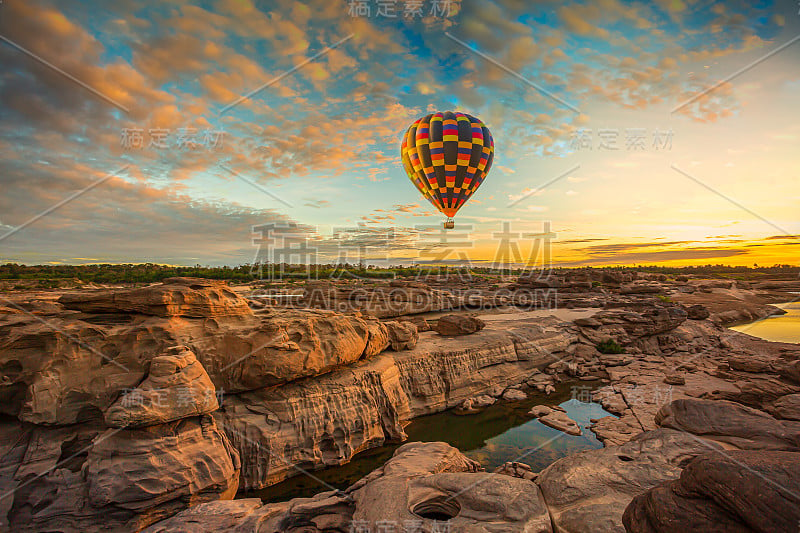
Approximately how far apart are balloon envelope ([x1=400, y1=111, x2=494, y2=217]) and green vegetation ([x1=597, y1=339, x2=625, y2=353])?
1750 cm

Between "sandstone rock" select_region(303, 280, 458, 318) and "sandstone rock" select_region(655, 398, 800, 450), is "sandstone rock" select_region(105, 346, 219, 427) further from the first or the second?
"sandstone rock" select_region(655, 398, 800, 450)

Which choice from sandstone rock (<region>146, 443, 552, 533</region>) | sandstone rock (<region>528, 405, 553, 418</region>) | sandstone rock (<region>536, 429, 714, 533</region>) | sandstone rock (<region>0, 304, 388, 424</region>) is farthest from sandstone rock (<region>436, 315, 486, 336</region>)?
sandstone rock (<region>146, 443, 552, 533</region>)

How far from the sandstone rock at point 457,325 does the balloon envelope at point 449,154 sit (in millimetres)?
8710

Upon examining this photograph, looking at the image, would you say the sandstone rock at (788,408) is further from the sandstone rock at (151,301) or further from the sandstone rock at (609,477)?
the sandstone rock at (151,301)

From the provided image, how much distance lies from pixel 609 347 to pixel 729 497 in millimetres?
27594

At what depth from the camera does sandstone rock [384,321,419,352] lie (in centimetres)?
1930

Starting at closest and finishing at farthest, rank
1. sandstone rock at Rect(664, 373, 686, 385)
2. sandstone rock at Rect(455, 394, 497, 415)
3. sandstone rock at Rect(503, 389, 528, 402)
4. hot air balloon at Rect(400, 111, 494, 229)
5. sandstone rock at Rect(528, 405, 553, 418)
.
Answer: sandstone rock at Rect(528, 405, 553, 418), sandstone rock at Rect(455, 394, 497, 415), sandstone rock at Rect(664, 373, 686, 385), sandstone rock at Rect(503, 389, 528, 402), hot air balloon at Rect(400, 111, 494, 229)

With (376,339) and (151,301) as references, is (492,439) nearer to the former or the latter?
(376,339)

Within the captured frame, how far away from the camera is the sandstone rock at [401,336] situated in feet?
63.3

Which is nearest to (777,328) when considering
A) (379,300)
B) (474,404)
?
(474,404)

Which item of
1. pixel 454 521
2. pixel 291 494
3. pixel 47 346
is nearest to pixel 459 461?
pixel 454 521

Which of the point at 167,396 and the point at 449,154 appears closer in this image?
the point at 167,396

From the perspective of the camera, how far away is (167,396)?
954 centimetres

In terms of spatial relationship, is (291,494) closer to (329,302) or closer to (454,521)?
(454,521)
